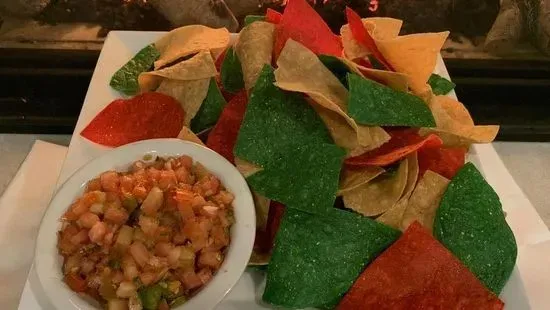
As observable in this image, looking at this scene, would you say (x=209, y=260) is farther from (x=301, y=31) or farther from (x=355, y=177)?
(x=301, y=31)

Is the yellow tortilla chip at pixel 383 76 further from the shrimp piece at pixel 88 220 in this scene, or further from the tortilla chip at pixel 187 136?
the shrimp piece at pixel 88 220

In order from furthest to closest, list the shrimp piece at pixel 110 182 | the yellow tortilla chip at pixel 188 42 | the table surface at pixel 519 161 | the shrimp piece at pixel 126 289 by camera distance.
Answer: the table surface at pixel 519 161 < the yellow tortilla chip at pixel 188 42 < the shrimp piece at pixel 110 182 < the shrimp piece at pixel 126 289

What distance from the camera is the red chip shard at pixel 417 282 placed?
0.90 metres

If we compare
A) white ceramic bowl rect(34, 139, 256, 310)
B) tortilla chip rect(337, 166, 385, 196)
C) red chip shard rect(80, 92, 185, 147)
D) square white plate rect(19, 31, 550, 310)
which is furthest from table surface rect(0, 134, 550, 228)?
tortilla chip rect(337, 166, 385, 196)

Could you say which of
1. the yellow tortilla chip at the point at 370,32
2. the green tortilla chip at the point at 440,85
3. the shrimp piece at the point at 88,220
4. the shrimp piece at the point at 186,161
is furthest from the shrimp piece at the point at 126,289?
the green tortilla chip at the point at 440,85

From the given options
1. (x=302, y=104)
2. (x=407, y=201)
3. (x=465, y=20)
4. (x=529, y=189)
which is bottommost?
(x=529, y=189)

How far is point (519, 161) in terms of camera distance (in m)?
1.44

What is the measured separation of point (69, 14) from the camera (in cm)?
164

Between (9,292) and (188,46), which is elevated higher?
(188,46)

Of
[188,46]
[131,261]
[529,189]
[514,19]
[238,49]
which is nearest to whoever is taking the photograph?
[131,261]

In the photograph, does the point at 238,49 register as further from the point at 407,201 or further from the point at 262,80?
the point at 407,201

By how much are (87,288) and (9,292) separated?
279 mm

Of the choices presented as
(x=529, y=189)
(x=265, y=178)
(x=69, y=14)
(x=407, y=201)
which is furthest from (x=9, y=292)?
(x=529, y=189)

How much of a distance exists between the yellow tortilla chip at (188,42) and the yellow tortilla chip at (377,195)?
0.40 meters
